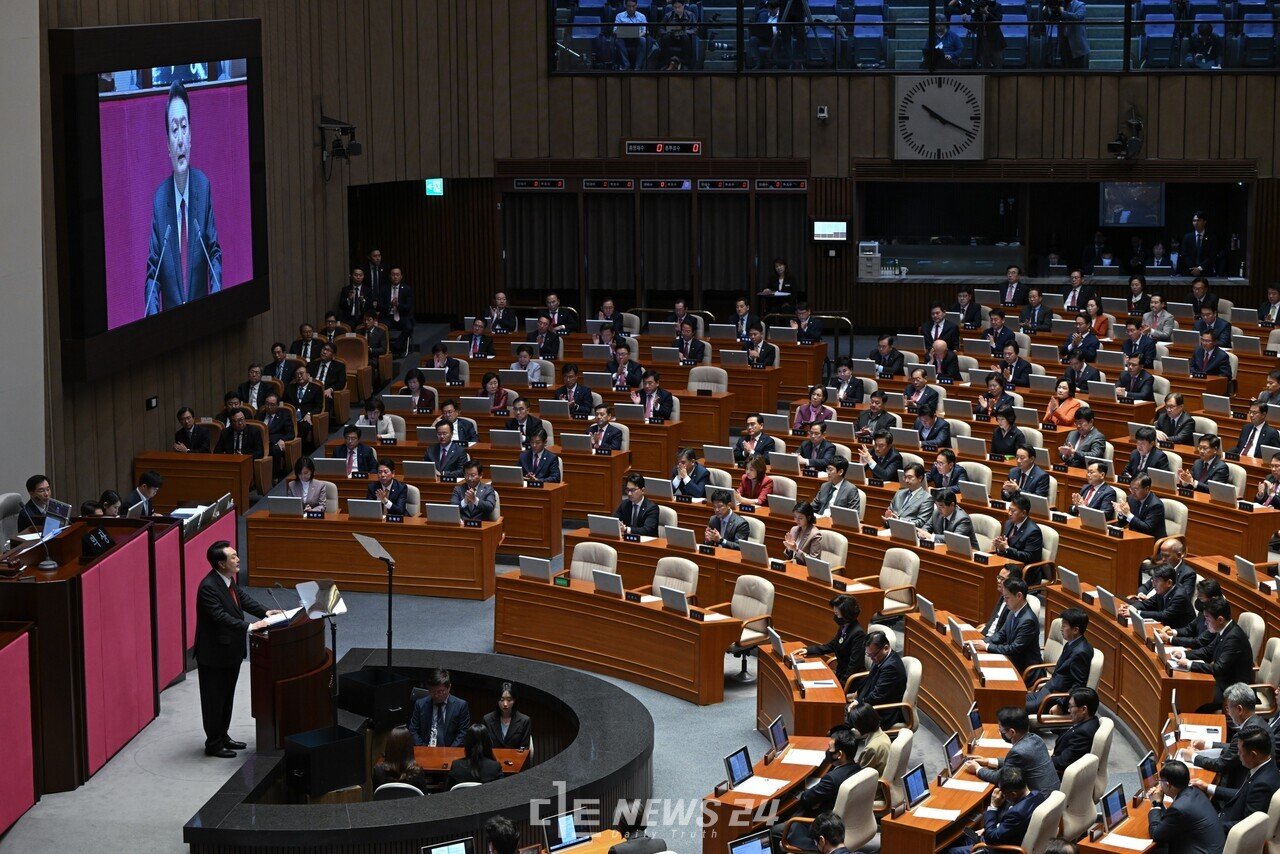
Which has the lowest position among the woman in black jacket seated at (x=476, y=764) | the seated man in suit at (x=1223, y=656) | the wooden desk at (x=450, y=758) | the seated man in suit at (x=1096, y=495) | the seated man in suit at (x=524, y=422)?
the wooden desk at (x=450, y=758)

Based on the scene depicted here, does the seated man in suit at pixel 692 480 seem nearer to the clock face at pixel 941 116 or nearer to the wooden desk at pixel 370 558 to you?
the wooden desk at pixel 370 558

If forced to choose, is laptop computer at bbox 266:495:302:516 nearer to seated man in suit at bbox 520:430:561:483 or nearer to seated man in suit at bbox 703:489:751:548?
seated man in suit at bbox 520:430:561:483

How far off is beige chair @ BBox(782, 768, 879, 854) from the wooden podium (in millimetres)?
3241

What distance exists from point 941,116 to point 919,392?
628cm

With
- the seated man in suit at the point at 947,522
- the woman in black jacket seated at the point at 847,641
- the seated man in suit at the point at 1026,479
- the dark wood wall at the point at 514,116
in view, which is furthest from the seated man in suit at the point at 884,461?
the dark wood wall at the point at 514,116

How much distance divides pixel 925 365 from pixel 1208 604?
8.18 m

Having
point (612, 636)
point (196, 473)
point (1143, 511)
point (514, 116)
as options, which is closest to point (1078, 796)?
point (612, 636)

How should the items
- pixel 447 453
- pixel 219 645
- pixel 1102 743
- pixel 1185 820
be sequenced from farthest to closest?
pixel 447 453
pixel 219 645
pixel 1102 743
pixel 1185 820

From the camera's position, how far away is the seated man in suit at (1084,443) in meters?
15.5

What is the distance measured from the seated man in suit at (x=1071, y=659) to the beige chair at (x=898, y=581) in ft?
6.01

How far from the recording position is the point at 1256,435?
15508mm

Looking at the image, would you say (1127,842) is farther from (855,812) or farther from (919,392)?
(919,392)

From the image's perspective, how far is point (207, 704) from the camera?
11172 millimetres

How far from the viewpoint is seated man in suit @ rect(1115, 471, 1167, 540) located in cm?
1367
